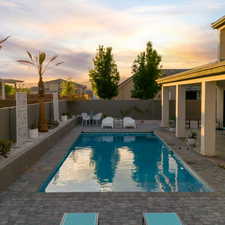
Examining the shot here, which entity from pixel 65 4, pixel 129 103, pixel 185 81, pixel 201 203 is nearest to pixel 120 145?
pixel 185 81

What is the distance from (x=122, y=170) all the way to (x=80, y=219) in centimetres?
603

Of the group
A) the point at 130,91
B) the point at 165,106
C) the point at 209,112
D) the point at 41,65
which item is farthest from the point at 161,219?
the point at 130,91

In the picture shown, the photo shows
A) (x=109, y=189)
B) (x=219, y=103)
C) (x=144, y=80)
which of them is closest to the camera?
(x=109, y=189)

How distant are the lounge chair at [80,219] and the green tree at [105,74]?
27.4 m

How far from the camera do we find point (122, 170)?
11.0 m

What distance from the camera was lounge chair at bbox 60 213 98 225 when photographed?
4.88 meters

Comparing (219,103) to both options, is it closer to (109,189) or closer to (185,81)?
(185,81)

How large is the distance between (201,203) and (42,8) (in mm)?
13900

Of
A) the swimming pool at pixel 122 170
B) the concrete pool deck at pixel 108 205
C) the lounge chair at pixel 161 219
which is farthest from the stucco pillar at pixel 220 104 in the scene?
the lounge chair at pixel 161 219

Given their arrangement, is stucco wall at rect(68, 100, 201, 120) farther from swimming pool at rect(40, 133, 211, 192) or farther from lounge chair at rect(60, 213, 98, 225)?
lounge chair at rect(60, 213, 98, 225)

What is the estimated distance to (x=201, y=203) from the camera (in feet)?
22.3

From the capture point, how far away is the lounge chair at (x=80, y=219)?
4879 mm

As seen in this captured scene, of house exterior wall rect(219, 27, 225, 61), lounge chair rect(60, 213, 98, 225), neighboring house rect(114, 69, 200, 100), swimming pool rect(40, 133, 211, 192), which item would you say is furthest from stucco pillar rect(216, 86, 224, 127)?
lounge chair rect(60, 213, 98, 225)

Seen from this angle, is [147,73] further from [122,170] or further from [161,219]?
[161,219]
